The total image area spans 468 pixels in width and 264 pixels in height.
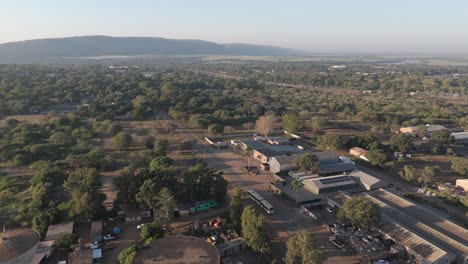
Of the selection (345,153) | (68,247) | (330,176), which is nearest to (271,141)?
(345,153)

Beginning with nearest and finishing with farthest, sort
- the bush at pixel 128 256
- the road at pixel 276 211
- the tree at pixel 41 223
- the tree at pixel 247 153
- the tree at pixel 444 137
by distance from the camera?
the bush at pixel 128 256
the road at pixel 276 211
the tree at pixel 41 223
the tree at pixel 247 153
the tree at pixel 444 137

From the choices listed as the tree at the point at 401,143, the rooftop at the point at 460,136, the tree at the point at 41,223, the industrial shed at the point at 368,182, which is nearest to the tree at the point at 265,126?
the tree at the point at 401,143

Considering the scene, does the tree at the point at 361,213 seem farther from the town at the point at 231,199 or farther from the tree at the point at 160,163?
the tree at the point at 160,163

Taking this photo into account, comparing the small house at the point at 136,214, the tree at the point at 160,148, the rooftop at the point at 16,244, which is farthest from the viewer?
the tree at the point at 160,148

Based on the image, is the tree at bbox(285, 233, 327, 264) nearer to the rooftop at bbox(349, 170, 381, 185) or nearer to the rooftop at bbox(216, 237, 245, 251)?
the rooftop at bbox(216, 237, 245, 251)

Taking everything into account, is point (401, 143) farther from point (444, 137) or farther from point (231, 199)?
point (231, 199)

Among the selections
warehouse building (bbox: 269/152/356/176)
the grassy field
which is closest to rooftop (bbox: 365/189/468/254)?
warehouse building (bbox: 269/152/356/176)

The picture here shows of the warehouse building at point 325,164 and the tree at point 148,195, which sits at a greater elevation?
the tree at point 148,195

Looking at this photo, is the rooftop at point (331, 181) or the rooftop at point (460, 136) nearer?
the rooftop at point (331, 181)
